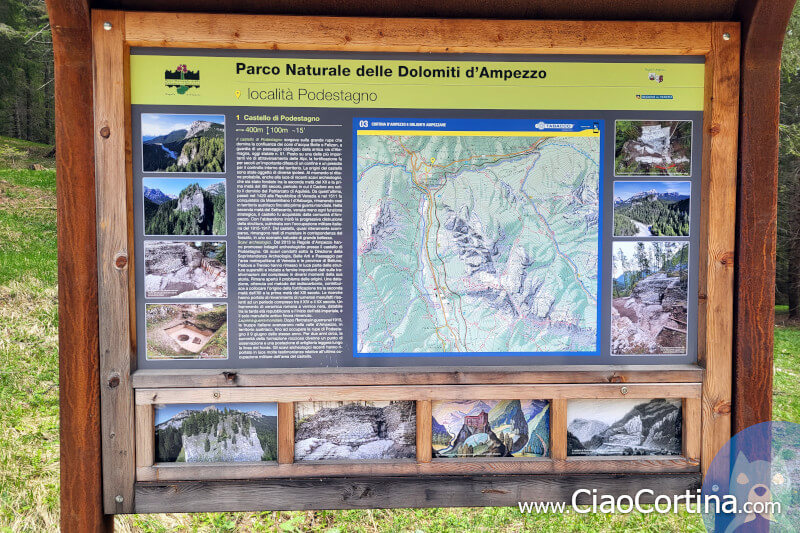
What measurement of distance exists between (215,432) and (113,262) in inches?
41.4

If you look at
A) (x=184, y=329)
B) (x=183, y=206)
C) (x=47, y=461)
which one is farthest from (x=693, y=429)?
(x=47, y=461)

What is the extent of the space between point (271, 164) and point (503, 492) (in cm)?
218

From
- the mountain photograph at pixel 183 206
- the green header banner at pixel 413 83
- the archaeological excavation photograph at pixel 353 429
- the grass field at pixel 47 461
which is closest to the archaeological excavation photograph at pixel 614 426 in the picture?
the archaeological excavation photograph at pixel 353 429

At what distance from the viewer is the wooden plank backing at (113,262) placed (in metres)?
2.60

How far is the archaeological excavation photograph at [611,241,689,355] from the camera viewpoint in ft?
9.32

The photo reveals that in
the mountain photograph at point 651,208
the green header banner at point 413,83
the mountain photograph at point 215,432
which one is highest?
the green header banner at point 413,83

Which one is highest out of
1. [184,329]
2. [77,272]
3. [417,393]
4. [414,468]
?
[77,272]

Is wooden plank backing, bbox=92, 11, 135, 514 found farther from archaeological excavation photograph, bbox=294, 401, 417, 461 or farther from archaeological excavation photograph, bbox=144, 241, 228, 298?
archaeological excavation photograph, bbox=294, 401, 417, 461

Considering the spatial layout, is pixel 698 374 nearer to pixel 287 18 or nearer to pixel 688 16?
pixel 688 16

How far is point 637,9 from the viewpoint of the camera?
2.77 metres

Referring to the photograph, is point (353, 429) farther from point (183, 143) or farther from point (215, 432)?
point (183, 143)

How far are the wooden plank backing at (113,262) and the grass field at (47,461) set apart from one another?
5.61 feet

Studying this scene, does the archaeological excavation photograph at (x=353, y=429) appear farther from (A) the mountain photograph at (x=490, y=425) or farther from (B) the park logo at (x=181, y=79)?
(B) the park logo at (x=181, y=79)

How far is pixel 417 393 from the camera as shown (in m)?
2.77
